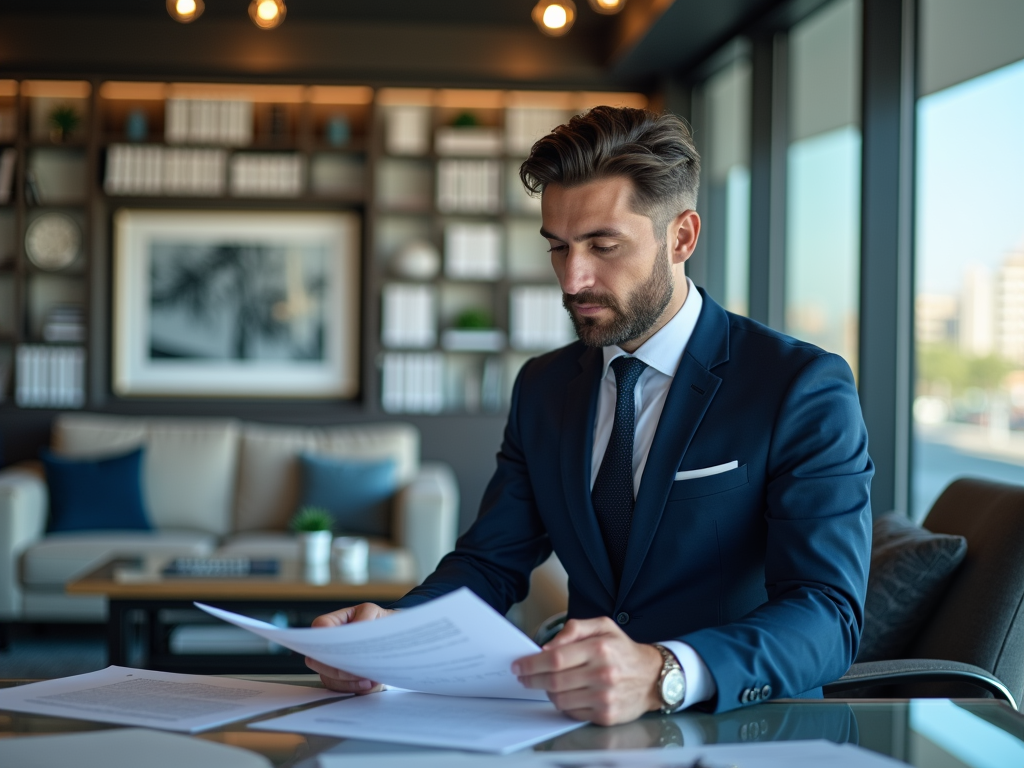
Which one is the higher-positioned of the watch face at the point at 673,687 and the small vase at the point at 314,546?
the watch face at the point at 673,687

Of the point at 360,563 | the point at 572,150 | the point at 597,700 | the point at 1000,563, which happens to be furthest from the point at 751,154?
the point at 597,700

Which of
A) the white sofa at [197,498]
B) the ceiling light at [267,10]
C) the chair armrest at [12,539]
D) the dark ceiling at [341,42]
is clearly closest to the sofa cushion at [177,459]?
the white sofa at [197,498]

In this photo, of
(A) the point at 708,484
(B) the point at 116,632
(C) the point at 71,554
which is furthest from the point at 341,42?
(A) the point at 708,484

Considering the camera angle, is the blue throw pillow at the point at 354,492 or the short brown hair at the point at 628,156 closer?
the short brown hair at the point at 628,156

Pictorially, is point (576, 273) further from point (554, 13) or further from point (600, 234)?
point (554, 13)

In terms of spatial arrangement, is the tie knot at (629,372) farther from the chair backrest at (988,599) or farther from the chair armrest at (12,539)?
the chair armrest at (12,539)

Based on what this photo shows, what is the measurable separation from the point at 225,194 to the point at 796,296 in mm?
3055

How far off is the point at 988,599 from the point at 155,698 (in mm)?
1519

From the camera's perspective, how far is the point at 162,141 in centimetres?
539

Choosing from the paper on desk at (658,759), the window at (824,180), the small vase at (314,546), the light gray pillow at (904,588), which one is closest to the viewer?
the paper on desk at (658,759)

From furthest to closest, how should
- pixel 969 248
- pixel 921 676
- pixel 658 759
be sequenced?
pixel 969 248
pixel 921 676
pixel 658 759

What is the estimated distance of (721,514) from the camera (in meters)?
1.40

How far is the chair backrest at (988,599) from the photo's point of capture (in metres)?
1.87

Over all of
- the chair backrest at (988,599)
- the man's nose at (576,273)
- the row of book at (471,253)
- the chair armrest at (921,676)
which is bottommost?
the chair armrest at (921,676)
